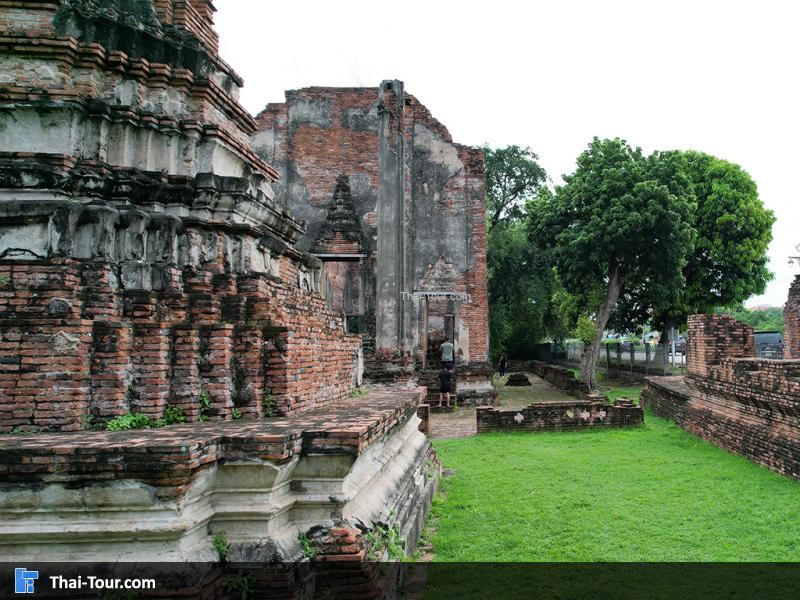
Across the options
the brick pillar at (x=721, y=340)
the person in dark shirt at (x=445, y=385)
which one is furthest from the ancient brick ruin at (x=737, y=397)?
the person in dark shirt at (x=445, y=385)

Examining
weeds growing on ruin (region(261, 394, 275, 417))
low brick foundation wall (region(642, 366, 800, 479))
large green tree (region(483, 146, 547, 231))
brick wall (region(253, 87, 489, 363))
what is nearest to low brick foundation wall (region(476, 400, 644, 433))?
low brick foundation wall (region(642, 366, 800, 479))

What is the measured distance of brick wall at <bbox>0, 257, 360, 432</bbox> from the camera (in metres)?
3.81

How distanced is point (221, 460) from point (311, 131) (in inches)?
650

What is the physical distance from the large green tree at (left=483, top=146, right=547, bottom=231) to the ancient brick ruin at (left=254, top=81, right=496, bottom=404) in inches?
516

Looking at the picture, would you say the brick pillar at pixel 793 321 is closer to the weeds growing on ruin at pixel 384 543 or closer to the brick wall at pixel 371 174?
the brick wall at pixel 371 174

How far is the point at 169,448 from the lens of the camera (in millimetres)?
2975

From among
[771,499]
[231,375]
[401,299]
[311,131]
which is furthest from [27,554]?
[311,131]

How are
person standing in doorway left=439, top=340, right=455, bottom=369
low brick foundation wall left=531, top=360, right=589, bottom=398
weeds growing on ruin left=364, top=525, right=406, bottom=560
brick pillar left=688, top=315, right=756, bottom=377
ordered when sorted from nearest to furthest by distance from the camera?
weeds growing on ruin left=364, top=525, right=406, bottom=560
brick pillar left=688, top=315, right=756, bottom=377
person standing in doorway left=439, top=340, right=455, bottom=369
low brick foundation wall left=531, top=360, right=589, bottom=398

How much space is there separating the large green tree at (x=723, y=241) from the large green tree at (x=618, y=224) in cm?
262

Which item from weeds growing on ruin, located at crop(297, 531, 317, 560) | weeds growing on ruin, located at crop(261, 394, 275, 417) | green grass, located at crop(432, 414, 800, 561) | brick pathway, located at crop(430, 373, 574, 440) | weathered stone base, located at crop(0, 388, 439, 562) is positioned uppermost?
weeds growing on ruin, located at crop(261, 394, 275, 417)

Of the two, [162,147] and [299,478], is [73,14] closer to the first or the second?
[162,147]

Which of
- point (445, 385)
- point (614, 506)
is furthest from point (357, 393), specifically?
point (445, 385)

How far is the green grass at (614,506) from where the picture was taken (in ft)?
16.4

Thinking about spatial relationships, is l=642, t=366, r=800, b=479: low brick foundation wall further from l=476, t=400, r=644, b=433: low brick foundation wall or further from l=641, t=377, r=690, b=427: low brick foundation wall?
l=476, t=400, r=644, b=433: low brick foundation wall
